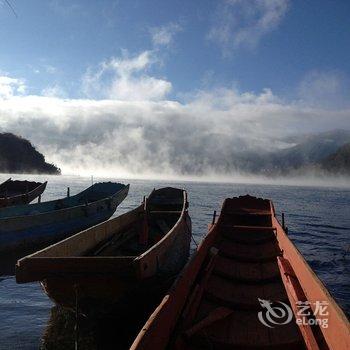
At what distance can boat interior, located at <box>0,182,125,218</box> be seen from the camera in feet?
66.3

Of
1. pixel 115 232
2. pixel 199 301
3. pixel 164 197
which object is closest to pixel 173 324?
pixel 199 301

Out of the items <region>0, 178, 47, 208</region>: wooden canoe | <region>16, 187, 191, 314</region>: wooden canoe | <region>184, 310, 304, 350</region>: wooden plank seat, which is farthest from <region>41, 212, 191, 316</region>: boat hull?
<region>0, 178, 47, 208</region>: wooden canoe

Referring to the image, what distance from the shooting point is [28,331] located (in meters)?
9.30

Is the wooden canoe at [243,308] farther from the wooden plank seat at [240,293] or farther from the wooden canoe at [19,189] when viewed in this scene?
the wooden canoe at [19,189]

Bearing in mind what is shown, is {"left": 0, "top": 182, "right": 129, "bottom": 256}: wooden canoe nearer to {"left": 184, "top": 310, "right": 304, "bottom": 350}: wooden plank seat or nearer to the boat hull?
the boat hull

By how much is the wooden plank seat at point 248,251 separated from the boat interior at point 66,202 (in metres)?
11.9

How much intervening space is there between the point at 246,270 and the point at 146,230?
5896 mm

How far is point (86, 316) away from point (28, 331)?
228 cm

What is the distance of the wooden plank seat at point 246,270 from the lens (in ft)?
30.6

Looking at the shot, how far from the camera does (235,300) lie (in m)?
8.06

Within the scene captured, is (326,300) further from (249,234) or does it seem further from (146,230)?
(146,230)

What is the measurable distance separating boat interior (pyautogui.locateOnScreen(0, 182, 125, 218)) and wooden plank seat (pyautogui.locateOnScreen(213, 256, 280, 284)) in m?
13.6

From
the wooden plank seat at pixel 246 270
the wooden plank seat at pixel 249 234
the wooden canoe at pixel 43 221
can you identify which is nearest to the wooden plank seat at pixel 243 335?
the wooden plank seat at pixel 246 270

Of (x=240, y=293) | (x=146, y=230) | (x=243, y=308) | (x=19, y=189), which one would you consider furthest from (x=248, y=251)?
(x=19, y=189)
